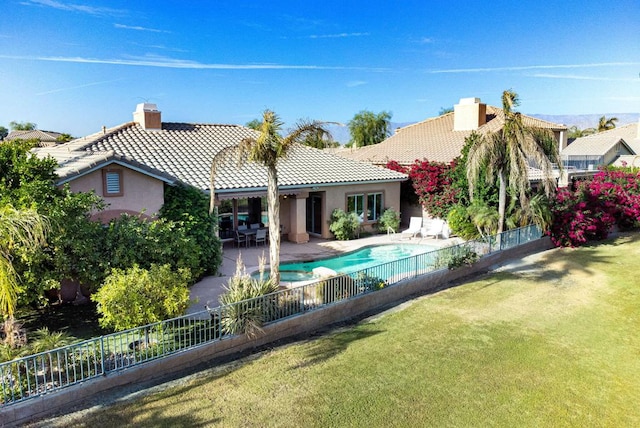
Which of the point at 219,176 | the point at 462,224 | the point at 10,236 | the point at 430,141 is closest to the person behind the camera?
the point at 10,236

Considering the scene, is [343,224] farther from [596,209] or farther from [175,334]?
[175,334]

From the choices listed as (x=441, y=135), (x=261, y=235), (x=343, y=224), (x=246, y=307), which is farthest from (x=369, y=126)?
(x=246, y=307)

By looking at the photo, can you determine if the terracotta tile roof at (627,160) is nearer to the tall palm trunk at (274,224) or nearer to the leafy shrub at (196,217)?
the leafy shrub at (196,217)

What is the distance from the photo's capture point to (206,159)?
23219 mm

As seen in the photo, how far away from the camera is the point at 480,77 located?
52250mm

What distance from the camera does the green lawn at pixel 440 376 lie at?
8.90m

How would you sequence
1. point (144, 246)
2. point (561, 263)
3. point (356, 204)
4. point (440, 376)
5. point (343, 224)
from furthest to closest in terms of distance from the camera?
point (356, 204) < point (343, 224) < point (561, 263) < point (144, 246) < point (440, 376)

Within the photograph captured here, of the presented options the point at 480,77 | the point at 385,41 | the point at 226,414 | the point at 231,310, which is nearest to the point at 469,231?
the point at 231,310

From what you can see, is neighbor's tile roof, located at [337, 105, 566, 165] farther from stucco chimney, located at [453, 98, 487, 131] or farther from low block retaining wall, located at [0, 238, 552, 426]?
low block retaining wall, located at [0, 238, 552, 426]

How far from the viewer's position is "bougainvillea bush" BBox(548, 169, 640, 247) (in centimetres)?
2497

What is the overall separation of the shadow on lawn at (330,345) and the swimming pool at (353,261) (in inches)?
162

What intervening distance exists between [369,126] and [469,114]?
137 ft

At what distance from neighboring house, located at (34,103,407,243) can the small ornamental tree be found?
5529 millimetres

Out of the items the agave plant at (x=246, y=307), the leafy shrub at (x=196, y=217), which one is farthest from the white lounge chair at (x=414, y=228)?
the agave plant at (x=246, y=307)
